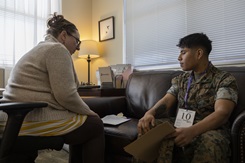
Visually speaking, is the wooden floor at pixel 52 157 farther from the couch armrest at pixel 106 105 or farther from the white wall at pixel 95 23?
the white wall at pixel 95 23

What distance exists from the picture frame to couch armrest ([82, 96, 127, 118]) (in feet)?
4.29

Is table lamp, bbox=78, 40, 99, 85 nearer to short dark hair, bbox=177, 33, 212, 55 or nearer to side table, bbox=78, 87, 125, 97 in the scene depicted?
side table, bbox=78, 87, 125, 97

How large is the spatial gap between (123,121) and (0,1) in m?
2.12

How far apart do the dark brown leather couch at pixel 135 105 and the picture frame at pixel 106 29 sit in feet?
3.72

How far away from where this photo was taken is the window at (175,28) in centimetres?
194

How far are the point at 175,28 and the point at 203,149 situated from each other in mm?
1637

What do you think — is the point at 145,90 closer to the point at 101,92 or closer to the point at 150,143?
the point at 101,92

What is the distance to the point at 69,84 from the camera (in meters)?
1.13

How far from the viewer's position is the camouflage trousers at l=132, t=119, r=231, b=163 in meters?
0.98

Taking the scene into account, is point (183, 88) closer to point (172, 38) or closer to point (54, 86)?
point (54, 86)

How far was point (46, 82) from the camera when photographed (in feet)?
3.71

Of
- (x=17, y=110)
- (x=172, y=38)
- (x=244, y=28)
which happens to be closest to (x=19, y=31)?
(x=172, y=38)

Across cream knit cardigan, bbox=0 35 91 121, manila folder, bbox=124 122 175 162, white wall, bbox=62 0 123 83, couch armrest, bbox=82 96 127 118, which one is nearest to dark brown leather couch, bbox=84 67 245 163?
couch armrest, bbox=82 96 127 118

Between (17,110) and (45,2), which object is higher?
(45,2)
